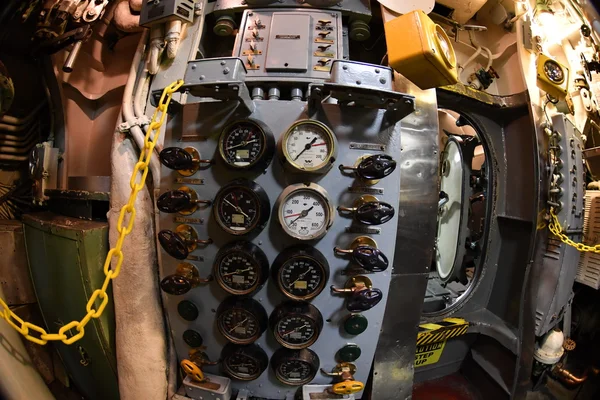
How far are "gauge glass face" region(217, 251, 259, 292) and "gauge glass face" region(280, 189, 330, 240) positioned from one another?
32 centimetres

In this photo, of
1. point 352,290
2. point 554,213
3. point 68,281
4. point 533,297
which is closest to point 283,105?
point 352,290

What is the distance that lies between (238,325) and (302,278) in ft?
1.50

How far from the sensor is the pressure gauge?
55.5 inches

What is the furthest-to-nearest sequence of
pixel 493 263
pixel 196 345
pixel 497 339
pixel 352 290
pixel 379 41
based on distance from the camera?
pixel 493 263 < pixel 497 339 < pixel 379 41 < pixel 196 345 < pixel 352 290

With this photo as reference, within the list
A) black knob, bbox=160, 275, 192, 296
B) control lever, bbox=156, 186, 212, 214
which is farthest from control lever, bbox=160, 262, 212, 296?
control lever, bbox=156, 186, 212, 214

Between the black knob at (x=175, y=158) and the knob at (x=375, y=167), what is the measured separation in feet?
2.91

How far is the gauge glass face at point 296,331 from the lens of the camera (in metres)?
1.50

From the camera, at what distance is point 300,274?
1457mm

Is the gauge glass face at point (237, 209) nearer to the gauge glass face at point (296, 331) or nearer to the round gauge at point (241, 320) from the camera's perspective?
the round gauge at point (241, 320)

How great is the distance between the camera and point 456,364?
2627 mm

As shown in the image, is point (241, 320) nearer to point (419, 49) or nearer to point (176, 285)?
point (176, 285)

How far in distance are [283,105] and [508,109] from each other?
209 centimetres

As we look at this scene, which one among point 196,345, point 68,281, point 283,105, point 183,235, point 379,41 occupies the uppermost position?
point 379,41

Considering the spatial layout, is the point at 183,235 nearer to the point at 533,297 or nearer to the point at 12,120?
the point at 12,120
